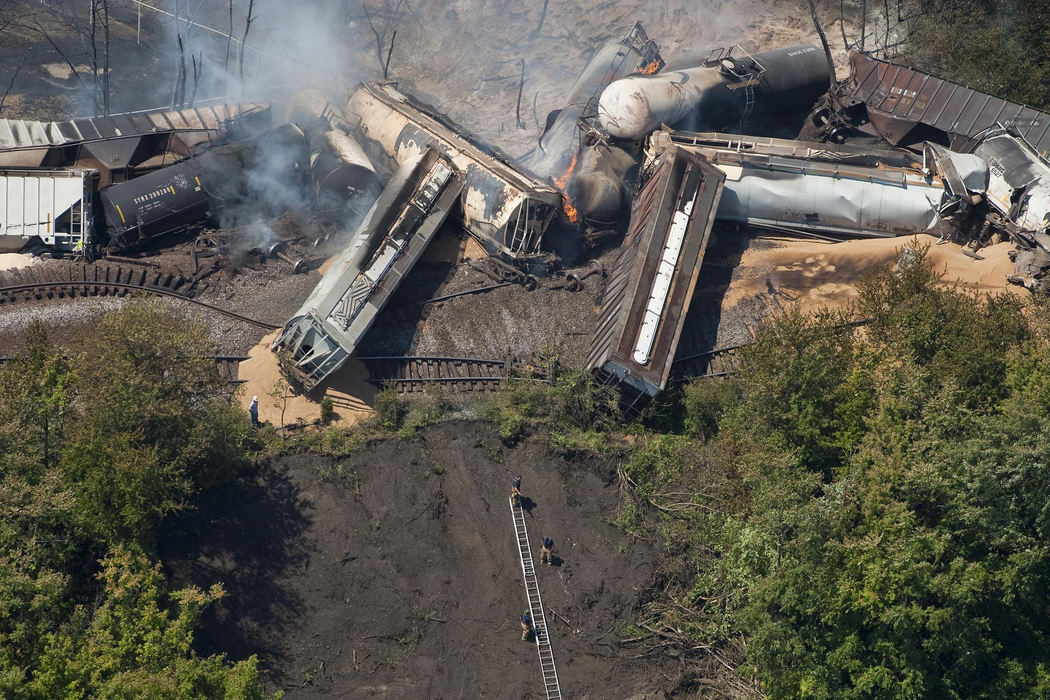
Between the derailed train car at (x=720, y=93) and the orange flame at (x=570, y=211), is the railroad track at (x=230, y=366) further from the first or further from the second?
the derailed train car at (x=720, y=93)

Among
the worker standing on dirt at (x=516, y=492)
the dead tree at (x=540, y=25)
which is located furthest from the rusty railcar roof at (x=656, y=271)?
the dead tree at (x=540, y=25)

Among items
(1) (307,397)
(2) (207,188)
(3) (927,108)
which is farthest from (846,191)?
(2) (207,188)

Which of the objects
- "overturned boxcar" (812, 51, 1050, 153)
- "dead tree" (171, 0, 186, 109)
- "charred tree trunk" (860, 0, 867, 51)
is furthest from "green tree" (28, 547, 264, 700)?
"charred tree trunk" (860, 0, 867, 51)

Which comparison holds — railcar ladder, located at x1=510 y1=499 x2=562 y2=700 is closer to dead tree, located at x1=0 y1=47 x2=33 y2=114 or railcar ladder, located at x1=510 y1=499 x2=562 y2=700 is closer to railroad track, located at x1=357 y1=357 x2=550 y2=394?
railroad track, located at x1=357 y1=357 x2=550 y2=394

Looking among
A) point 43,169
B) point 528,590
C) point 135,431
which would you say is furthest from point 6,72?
point 528,590

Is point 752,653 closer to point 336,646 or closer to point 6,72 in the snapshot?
point 336,646

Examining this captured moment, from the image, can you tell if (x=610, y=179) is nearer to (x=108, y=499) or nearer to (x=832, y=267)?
(x=832, y=267)
